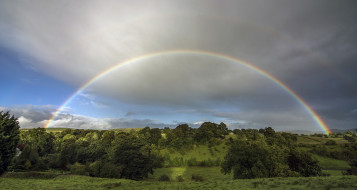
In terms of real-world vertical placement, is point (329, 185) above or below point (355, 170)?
above

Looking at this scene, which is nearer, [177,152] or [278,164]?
[278,164]

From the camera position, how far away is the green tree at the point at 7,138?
3702cm

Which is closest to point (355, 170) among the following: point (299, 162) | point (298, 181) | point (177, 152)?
point (299, 162)

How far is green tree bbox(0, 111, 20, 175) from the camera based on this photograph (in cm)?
3702

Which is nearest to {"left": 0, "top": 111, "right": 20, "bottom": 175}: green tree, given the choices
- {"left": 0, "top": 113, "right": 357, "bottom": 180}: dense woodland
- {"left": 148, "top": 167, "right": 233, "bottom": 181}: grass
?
{"left": 0, "top": 113, "right": 357, "bottom": 180}: dense woodland

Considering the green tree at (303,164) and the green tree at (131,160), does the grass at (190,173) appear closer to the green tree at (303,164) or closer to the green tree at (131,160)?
the green tree at (131,160)

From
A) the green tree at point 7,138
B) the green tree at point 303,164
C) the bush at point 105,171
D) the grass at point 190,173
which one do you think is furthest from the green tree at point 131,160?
the green tree at point 303,164

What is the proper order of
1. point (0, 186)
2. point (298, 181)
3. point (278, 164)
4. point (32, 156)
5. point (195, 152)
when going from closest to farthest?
1. point (298, 181)
2. point (0, 186)
3. point (278, 164)
4. point (32, 156)
5. point (195, 152)

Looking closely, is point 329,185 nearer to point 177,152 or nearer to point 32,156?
point 32,156

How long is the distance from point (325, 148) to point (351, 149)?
11.9 metres

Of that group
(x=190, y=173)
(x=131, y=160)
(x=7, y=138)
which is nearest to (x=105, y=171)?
(x=131, y=160)

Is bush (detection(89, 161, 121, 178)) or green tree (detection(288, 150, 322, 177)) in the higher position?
green tree (detection(288, 150, 322, 177))

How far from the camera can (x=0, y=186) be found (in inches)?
1004

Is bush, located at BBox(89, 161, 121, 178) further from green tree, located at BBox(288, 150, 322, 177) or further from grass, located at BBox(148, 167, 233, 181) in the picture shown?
green tree, located at BBox(288, 150, 322, 177)
